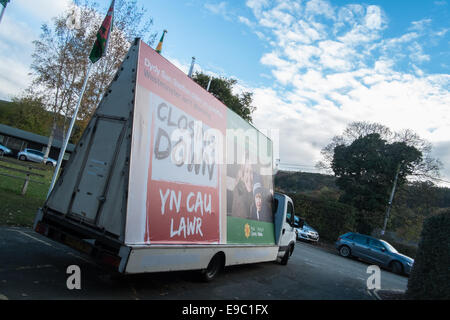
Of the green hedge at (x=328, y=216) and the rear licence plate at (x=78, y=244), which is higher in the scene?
the green hedge at (x=328, y=216)

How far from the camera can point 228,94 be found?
100 feet

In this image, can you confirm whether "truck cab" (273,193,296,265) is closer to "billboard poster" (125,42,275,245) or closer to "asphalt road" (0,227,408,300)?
"asphalt road" (0,227,408,300)

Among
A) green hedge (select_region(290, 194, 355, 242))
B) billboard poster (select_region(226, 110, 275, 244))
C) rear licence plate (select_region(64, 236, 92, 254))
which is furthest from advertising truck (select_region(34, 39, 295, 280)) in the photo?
green hedge (select_region(290, 194, 355, 242))

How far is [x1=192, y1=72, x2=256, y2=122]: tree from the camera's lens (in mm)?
30266

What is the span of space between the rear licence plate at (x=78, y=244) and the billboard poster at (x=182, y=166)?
77 cm

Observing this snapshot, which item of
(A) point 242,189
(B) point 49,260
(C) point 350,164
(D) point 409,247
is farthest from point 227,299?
(C) point 350,164

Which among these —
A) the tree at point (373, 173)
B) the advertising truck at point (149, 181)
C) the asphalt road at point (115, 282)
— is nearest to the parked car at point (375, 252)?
the asphalt road at point (115, 282)

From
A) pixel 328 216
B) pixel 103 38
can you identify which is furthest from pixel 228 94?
pixel 103 38

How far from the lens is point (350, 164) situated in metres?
33.4

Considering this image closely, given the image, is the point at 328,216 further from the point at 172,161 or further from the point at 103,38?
the point at 172,161

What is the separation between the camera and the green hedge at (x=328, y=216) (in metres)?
22.7

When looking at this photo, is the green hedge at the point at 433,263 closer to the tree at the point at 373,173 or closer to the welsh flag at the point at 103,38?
the welsh flag at the point at 103,38
